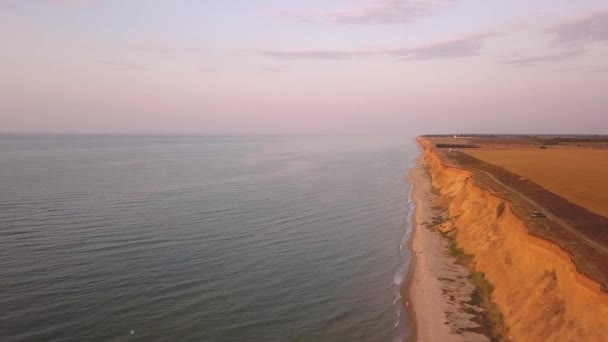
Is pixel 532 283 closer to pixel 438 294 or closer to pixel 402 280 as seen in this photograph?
pixel 438 294

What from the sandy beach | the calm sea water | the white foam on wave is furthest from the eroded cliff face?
the calm sea water

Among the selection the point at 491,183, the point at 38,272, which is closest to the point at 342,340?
the point at 38,272

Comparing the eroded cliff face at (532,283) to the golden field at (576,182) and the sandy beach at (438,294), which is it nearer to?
the sandy beach at (438,294)

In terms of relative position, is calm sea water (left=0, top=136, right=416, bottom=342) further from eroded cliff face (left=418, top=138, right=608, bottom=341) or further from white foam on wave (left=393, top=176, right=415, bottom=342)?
eroded cliff face (left=418, top=138, right=608, bottom=341)

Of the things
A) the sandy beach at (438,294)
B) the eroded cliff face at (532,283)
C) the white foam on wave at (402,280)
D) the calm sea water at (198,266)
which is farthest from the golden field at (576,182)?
the calm sea water at (198,266)

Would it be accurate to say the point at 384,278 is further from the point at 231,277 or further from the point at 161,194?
the point at 161,194
